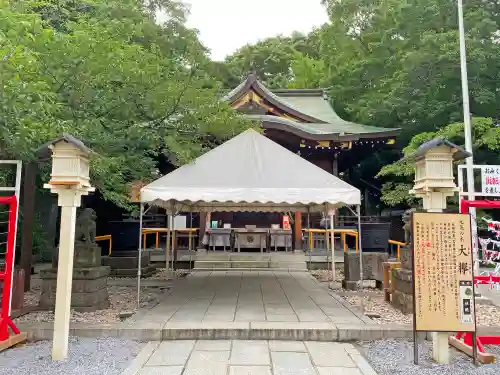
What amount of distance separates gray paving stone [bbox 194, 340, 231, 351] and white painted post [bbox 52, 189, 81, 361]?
1.34m

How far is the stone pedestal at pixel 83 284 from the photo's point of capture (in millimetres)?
5828

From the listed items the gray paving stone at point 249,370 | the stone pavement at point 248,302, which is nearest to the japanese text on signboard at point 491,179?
the stone pavement at point 248,302

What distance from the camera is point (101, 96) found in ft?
20.3

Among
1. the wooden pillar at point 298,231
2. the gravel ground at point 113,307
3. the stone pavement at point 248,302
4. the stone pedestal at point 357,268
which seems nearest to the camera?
the stone pavement at point 248,302

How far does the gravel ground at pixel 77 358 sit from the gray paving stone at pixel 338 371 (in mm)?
1845

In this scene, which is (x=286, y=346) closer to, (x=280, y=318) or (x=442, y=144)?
(x=280, y=318)

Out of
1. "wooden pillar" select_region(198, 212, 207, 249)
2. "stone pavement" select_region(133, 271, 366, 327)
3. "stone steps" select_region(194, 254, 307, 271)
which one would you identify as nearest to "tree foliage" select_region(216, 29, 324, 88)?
"wooden pillar" select_region(198, 212, 207, 249)

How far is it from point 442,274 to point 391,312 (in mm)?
2409

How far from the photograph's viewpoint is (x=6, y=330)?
167 inches

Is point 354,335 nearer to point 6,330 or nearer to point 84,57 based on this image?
point 6,330

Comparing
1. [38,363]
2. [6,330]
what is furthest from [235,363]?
[6,330]

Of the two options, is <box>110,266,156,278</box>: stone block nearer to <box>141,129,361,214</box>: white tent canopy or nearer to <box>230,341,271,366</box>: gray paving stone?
<box>141,129,361,214</box>: white tent canopy

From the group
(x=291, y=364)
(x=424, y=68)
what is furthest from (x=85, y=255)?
(x=424, y=68)

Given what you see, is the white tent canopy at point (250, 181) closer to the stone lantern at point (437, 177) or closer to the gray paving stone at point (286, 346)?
the stone lantern at point (437, 177)
